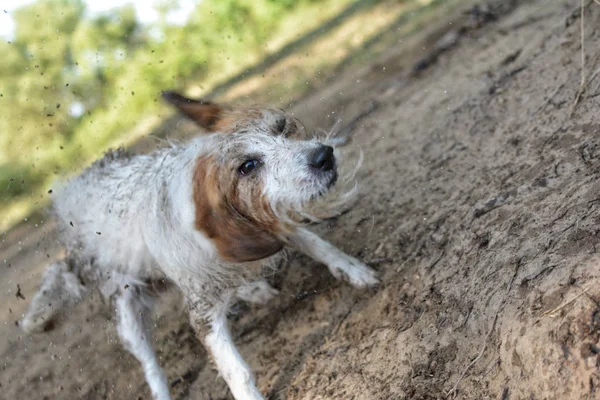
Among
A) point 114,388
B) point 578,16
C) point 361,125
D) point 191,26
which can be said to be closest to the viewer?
point 114,388

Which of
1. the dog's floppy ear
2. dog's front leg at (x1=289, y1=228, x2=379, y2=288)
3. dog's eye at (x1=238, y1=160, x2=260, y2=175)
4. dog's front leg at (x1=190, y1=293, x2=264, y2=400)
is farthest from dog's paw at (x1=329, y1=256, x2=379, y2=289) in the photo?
the dog's floppy ear

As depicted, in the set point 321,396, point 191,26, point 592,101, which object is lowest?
point 321,396

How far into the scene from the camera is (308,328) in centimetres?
477

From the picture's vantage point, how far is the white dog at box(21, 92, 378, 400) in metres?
3.73

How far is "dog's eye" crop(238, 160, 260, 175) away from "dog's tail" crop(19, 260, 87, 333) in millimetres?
2467

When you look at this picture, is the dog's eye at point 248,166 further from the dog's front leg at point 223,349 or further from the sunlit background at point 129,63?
the sunlit background at point 129,63

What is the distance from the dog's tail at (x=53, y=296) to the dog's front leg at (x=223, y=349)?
5.39 feet

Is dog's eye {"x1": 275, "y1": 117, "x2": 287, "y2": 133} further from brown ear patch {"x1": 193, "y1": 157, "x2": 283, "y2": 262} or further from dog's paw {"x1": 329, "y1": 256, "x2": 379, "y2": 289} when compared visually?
dog's paw {"x1": 329, "y1": 256, "x2": 379, "y2": 289}

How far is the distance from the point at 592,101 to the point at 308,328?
289 cm

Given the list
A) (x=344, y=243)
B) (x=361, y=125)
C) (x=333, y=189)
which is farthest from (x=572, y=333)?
(x=361, y=125)

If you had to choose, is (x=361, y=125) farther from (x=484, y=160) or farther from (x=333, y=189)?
(x=333, y=189)

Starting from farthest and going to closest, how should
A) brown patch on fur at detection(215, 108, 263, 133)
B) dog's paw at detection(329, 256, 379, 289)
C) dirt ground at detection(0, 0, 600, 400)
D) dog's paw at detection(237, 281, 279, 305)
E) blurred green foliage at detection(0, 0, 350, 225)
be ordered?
blurred green foliage at detection(0, 0, 350, 225), dog's paw at detection(237, 281, 279, 305), dog's paw at detection(329, 256, 379, 289), brown patch on fur at detection(215, 108, 263, 133), dirt ground at detection(0, 0, 600, 400)

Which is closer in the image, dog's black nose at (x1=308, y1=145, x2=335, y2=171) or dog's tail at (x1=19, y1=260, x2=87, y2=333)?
dog's black nose at (x1=308, y1=145, x2=335, y2=171)

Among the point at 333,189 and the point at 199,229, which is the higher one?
the point at 199,229
